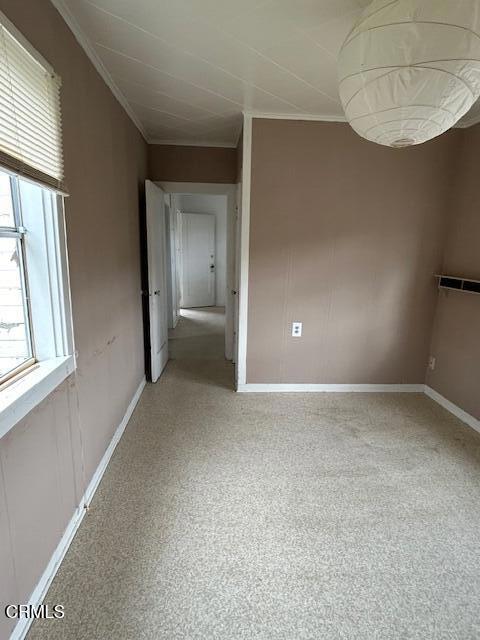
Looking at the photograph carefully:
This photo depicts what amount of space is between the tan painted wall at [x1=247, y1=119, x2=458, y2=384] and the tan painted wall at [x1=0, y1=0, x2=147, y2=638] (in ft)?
3.78

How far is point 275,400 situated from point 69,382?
198 cm

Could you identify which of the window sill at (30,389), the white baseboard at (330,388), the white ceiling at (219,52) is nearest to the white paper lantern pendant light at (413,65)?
the white ceiling at (219,52)

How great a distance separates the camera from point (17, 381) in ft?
4.26

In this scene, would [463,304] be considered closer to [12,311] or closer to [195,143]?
[195,143]

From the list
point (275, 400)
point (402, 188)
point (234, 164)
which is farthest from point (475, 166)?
point (275, 400)

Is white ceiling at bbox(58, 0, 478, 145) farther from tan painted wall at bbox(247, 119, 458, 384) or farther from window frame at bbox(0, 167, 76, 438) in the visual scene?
window frame at bbox(0, 167, 76, 438)

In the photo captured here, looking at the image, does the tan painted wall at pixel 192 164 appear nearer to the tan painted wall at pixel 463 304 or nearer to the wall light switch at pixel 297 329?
the wall light switch at pixel 297 329

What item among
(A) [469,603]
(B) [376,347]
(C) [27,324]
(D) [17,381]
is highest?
(C) [27,324]

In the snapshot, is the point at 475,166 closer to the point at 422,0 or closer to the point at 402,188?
the point at 402,188

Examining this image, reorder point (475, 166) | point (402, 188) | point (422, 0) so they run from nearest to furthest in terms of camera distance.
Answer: point (422, 0), point (475, 166), point (402, 188)

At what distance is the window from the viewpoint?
1137 mm

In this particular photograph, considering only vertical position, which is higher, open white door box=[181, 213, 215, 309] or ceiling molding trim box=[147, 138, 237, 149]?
ceiling molding trim box=[147, 138, 237, 149]

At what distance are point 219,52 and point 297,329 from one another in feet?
7.18

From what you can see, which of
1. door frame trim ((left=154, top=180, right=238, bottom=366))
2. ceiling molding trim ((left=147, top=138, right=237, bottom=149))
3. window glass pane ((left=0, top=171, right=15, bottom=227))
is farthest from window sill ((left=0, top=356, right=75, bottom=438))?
ceiling molding trim ((left=147, top=138, right=237, bottom=149))
